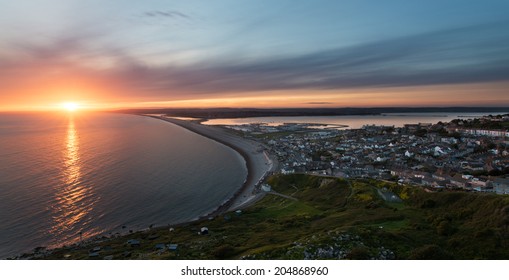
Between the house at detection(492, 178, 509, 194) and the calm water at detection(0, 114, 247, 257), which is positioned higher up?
the house at detection(492, 178, 509, 194)

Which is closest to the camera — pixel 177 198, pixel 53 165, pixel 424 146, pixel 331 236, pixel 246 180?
pixel 331 236

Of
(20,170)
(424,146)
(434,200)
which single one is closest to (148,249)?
(434,200)

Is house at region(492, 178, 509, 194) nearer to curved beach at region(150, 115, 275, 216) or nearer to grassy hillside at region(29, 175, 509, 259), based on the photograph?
grassy hillside at region(29, 175, 509, 259)

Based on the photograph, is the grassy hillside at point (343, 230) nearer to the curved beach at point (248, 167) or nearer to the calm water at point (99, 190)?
the curved beach at point (248, 167)

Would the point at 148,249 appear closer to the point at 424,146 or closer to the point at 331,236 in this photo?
the point at 331,236

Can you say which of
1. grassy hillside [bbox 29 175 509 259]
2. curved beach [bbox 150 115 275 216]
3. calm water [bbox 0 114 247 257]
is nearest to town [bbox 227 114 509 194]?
curved beach [bbox 150 115 275 216]

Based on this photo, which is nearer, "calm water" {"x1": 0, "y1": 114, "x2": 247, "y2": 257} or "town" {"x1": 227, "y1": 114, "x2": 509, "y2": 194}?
"calm water" {"x1": 0, "y1": 114, "x2": 247, "y2": 257}

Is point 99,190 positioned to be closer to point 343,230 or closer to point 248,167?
point 248,167
